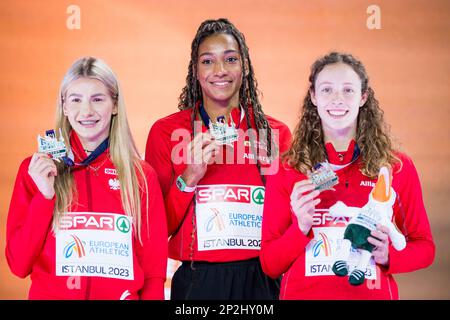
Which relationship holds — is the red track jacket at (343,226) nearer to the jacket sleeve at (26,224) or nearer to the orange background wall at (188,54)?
the orange background wall at (188,54)

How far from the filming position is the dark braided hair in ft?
12.2

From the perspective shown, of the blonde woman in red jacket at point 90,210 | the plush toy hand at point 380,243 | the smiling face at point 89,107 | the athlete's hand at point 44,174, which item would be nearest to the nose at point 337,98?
the plush toy hand at point 380,243

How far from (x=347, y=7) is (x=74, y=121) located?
1.44 m

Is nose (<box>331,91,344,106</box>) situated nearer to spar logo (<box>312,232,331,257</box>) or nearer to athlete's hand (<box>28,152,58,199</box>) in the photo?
spar logo (<box>312,232,331,257</box>)

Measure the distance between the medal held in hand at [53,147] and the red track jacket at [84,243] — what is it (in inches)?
3.4

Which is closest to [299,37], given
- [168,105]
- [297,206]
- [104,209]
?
[168,105]

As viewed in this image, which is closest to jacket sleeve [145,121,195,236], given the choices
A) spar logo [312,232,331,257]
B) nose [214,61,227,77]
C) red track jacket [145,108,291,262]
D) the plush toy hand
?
red track jacket [145,108,291,262]

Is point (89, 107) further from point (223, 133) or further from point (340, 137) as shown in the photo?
point (340, 137)

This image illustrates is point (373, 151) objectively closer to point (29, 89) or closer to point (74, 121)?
point (74, 121)

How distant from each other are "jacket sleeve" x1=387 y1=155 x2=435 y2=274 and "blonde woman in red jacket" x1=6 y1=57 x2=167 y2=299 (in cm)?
98

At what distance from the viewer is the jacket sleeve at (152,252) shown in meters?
3.47

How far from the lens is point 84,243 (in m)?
3.48

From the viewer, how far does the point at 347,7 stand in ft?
13.2
